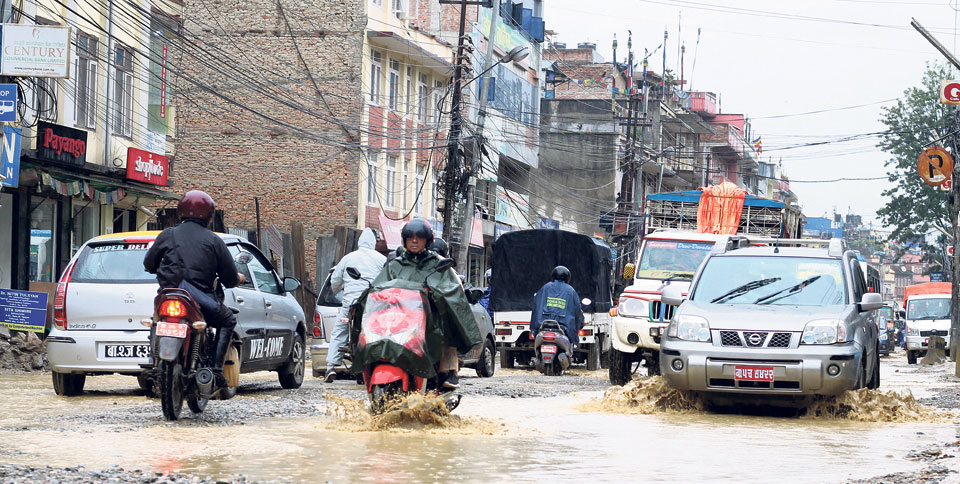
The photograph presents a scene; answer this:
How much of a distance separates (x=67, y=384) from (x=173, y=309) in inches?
169

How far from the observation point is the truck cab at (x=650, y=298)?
57.5 ft

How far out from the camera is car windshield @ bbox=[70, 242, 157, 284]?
1312cm

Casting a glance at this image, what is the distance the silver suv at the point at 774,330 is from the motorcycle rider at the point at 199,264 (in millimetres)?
4226

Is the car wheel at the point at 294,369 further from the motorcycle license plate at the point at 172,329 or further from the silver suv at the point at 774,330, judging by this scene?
the motorcycle license plate at the point at 172,329

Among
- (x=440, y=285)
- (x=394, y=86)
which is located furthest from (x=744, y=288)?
(x=394, y=86)

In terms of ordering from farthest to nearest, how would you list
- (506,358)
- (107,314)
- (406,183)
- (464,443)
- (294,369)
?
(406,183)
(506,358)
(294,369)
(107,314)
(464,443)

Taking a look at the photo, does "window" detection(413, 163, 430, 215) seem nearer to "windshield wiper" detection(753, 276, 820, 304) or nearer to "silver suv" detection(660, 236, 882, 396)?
"silver suv" detection(660, 236, 882, 396)

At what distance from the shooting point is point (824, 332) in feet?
40.2

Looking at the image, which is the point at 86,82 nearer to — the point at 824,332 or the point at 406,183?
the point at 406,183

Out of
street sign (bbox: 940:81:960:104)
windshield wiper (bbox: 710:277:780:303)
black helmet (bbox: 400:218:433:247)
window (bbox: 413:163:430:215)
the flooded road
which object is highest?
street sign (bbox: 940:81:960:104)

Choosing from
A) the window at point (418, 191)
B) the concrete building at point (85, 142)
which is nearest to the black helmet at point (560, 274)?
the concrete building at point (85, 142)

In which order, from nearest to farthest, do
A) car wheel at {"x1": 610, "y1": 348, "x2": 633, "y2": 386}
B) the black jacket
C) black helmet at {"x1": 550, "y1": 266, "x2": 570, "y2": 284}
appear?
the black jacket, car wheel at {"x1": 610, "y1": 348, "x2": 633, "y2": 386}, black helmet at {"x1": 550, "y1": 266, "x2": 570, "y2": 284}

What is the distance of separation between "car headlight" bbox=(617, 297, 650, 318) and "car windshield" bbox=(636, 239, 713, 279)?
1.73m

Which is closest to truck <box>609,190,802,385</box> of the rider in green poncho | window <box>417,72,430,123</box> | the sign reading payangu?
the rider in green poncho
